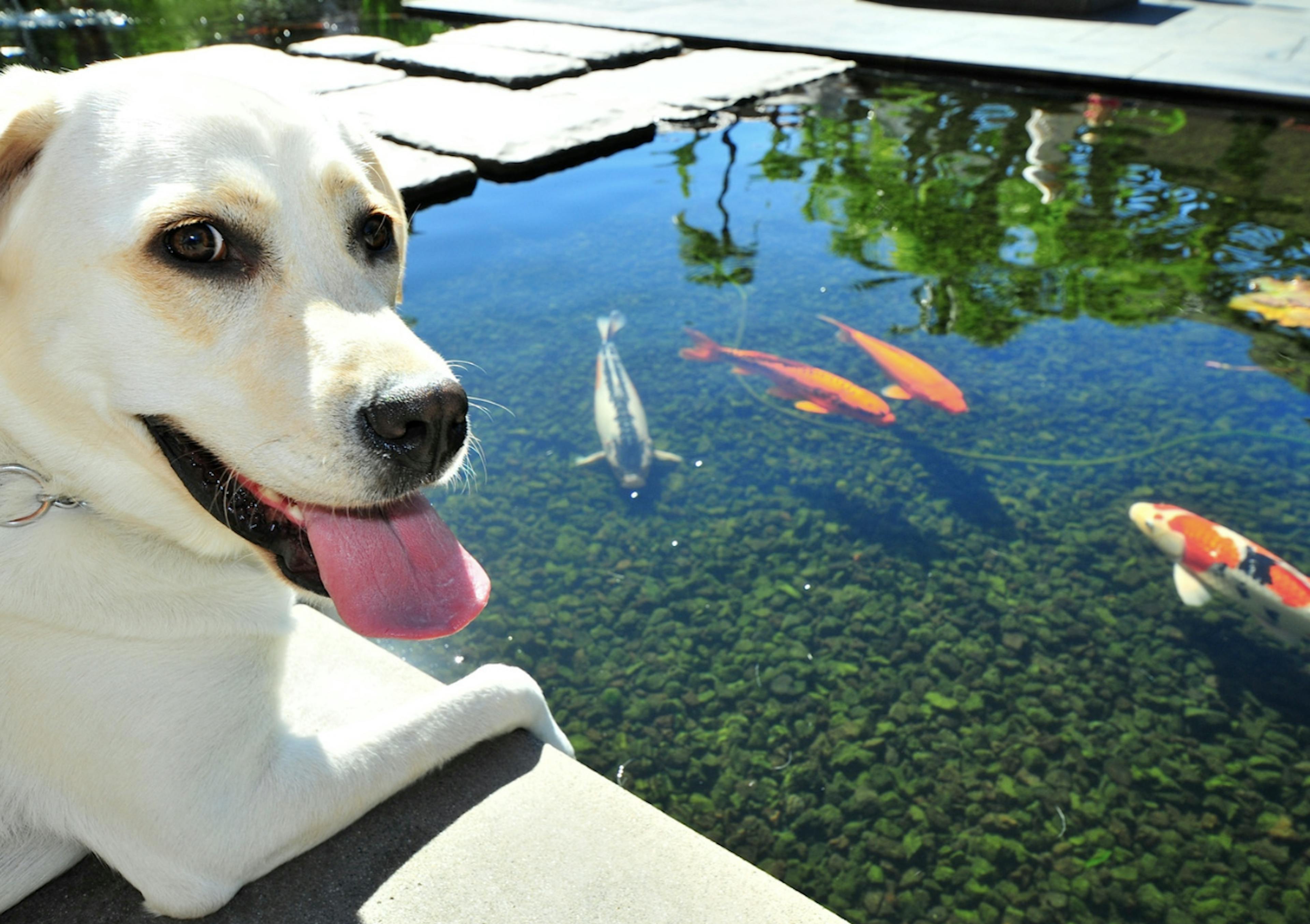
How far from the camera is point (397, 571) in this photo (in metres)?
2.02

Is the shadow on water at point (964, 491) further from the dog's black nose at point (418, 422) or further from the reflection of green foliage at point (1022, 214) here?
the dog's black nose at point (418, 422)

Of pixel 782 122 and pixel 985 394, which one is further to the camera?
pixel 782 122

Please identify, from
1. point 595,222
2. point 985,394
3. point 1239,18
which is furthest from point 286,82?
point 1239,18

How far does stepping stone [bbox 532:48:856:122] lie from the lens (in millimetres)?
8695

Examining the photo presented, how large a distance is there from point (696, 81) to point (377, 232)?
8014mm

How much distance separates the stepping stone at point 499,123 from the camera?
23.8 feet

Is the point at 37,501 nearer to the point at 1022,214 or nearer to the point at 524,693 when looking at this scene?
the point at 524,693

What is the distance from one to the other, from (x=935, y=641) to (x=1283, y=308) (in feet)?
12.3

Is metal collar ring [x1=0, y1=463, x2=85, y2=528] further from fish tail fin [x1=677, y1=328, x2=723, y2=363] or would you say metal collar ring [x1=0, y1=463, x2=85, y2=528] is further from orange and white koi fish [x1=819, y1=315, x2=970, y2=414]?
orange and white koi fish [x1=819, y1=315, x2=970, y2=414]

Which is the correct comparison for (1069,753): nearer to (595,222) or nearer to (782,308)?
(782,308)

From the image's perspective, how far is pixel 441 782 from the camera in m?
2.20

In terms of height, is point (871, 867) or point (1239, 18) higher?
point (1239, 18)

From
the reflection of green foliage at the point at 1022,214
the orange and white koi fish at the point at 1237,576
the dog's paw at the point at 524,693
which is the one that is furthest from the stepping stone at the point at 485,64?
the dog's paw at the point at 524,693

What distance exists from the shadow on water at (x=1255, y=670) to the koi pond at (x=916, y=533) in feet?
0.03
